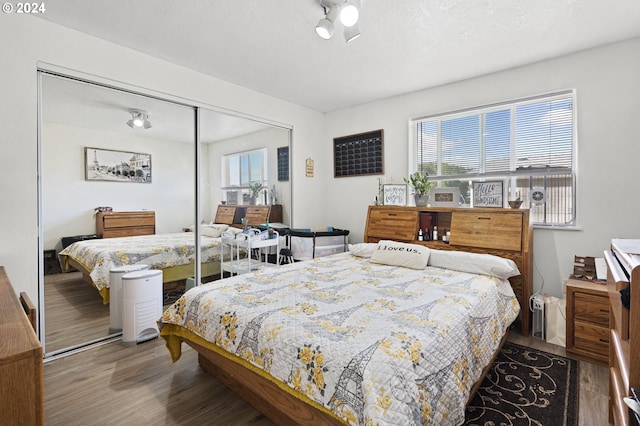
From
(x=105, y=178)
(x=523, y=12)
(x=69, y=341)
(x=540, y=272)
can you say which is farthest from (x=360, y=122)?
(x=69, y=341)

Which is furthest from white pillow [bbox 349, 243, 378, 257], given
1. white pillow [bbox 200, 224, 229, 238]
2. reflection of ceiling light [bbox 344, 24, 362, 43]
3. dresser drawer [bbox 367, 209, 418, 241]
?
reflection of ceiling light [bbox 344, 24, 362, 43]

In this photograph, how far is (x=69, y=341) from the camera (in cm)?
265

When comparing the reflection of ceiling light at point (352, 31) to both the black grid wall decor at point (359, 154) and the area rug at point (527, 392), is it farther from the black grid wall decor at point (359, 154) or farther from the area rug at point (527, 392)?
the area rug at point (527, 392)

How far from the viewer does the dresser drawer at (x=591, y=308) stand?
2.37 metres

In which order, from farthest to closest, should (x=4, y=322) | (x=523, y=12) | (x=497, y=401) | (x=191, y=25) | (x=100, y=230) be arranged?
1. (x=100, y=230)
2. (x=191, y=25)
3. (x=523, y=12)
4. (x=497, y=401)
5. (x=4, y=322)

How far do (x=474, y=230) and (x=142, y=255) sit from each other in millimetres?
3442

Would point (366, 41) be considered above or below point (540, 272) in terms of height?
above

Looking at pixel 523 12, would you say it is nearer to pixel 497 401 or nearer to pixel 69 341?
pixel 497 401

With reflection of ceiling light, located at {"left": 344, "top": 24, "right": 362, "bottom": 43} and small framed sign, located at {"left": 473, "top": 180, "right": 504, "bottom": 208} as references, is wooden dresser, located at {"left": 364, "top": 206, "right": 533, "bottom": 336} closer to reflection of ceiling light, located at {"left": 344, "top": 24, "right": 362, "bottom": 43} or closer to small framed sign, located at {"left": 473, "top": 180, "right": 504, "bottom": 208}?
small framed sign, located at {"left": 473, "top": 180, "right": 504, "bottom": 208}

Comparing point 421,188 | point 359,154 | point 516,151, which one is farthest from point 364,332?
point 359,154

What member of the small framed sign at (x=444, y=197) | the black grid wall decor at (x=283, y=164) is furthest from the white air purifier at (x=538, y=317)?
the black grid wall decor at (x=283, y=164)

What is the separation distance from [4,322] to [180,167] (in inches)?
96.3

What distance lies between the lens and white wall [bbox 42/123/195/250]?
99.2 inches

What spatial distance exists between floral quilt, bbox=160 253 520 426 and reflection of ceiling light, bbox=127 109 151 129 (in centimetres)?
191
